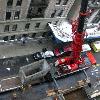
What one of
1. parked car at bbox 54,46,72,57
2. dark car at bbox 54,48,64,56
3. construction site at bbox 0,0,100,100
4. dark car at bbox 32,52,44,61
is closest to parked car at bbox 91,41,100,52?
construction site at bbox 0,0,100,100

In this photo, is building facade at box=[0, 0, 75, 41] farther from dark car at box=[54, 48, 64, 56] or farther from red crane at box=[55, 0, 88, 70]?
red crane at box=[55, 0, 88, 70]

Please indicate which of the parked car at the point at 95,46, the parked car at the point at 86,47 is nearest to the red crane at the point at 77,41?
the parked car at the point at 86,47

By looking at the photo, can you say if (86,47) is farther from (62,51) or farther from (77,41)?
(77,41)

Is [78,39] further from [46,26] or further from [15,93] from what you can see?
[15,93]

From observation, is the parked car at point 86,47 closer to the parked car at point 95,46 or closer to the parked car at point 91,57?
the parked car at point 91,57

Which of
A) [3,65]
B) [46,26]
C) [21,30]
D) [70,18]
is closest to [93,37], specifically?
[70,18]
